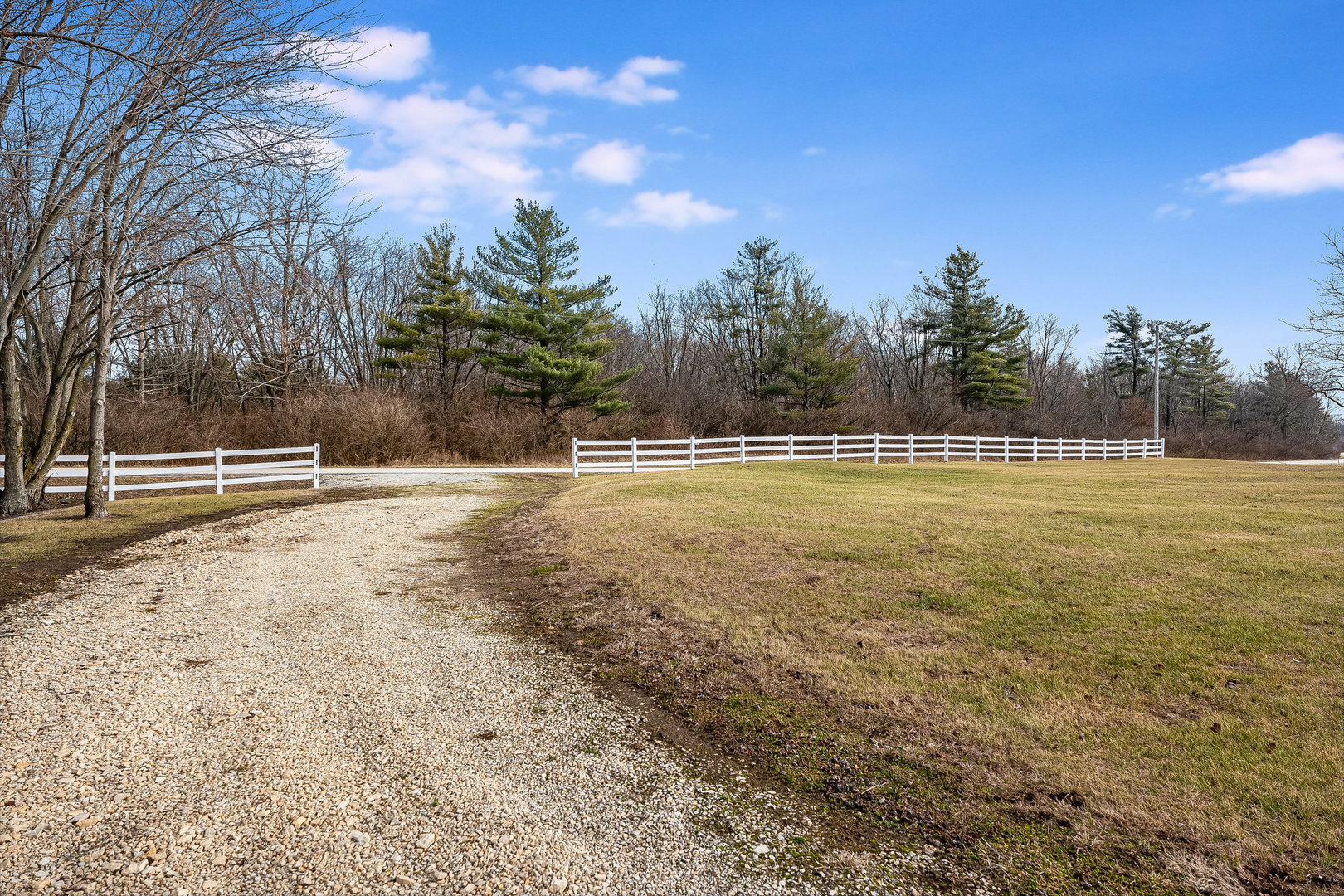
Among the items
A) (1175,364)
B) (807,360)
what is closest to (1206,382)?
(1175,364)

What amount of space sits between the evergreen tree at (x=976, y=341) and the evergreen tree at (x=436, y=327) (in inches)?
1227

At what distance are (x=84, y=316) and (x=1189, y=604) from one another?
16305 mm

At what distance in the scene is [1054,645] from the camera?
5070mm

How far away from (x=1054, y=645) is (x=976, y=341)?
4574cm

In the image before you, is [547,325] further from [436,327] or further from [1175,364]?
[1175,364]

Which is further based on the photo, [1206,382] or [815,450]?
[1206,382]

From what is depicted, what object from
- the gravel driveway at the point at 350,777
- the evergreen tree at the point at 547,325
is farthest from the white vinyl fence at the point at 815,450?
the gravel driveway at the point at 350,777

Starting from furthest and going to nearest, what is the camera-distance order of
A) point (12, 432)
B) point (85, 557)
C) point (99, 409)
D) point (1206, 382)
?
point (1206, 382), point (12, 432), point (99, 409), point (85, 557)

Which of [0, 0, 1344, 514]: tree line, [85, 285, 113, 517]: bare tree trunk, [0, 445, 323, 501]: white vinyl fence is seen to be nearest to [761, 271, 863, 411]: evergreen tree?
[0, 0, 1344, 514]: tree line

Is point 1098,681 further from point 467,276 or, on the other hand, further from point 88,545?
point 467,276

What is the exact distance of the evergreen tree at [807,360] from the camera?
119 feet

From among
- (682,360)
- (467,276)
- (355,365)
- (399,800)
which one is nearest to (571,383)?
(467,276)

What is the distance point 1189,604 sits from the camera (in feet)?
18.8

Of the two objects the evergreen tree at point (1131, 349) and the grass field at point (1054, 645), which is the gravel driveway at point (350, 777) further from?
the evergreen tree at point (1131, 349)
